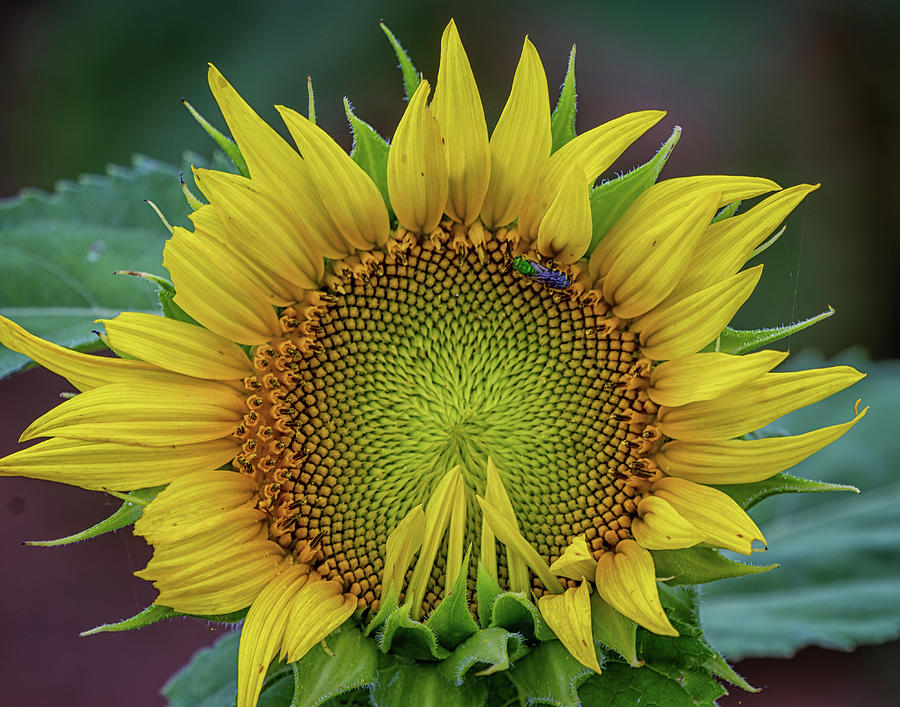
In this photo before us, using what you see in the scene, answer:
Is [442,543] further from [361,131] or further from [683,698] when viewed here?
[361,131]

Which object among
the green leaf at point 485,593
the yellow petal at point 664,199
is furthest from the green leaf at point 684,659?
the yellow petal at point 664,199

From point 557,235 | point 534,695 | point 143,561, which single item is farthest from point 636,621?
point 143,561

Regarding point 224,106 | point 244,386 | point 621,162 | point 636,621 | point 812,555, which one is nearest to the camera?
point 636,621

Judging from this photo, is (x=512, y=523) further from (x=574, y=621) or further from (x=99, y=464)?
(x=99, y=464)

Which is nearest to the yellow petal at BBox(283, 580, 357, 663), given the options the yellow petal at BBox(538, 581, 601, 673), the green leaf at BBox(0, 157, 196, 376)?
the yellow petal at BBox(538, 581, 601, 673)

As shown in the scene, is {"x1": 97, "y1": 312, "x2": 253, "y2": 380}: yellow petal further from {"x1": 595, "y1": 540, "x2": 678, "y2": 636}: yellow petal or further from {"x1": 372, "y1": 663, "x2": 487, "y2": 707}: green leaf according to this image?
{"x1": 595, "y1": 540, "x2": 678, "y2": 636}: yellow petal

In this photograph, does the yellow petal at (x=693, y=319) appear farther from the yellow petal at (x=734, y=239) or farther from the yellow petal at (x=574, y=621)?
the yellow petal at (x=574, y=621)
